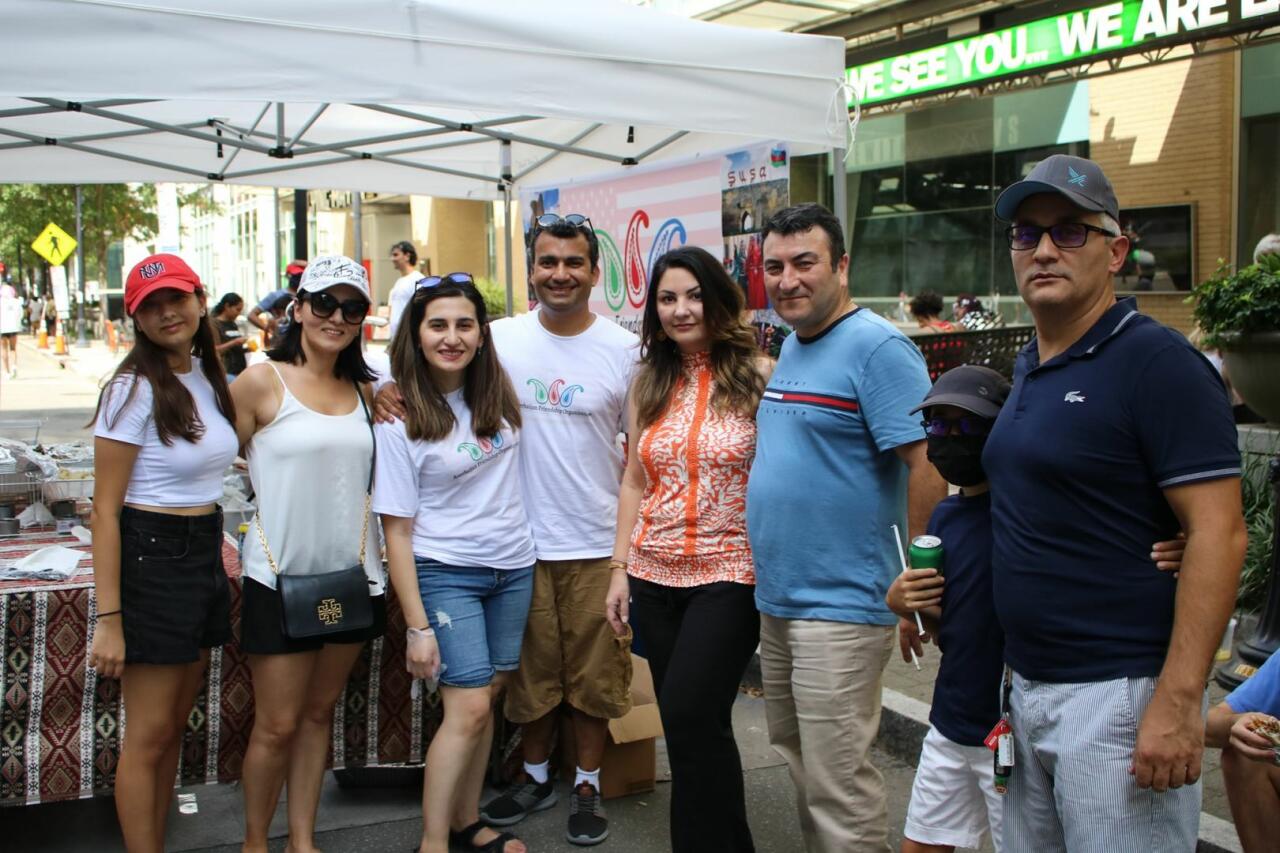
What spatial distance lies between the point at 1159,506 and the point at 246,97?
3.01 meters

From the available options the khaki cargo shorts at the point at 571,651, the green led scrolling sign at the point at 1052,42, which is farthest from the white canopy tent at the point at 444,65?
the green led scrolling sign at the point at 1052,42

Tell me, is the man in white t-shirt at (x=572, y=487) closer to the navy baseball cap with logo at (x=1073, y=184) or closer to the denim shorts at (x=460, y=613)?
the denim shorts at (x=460, y=613)

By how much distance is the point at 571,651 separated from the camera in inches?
157

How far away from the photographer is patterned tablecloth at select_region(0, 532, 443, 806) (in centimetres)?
373

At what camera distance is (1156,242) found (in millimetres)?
11812

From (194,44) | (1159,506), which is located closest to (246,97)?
(194,44)

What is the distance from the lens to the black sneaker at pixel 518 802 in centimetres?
410

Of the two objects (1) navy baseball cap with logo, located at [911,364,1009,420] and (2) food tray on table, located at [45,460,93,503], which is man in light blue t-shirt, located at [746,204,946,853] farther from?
(2) food tray on table, located at [45,460,93,503]

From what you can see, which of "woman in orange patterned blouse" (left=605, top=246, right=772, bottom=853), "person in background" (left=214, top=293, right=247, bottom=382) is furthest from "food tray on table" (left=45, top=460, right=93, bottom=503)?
"person in background" (left=214, top=293, right=247, bottom=382)

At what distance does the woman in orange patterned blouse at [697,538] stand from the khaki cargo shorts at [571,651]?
1.04 ft

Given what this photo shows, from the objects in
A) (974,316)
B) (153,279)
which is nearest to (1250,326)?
(153,279)

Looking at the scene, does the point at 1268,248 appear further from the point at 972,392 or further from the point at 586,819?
the point at 586,819

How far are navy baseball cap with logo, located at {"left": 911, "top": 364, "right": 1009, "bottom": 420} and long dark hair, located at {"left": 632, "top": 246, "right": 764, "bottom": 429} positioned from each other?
0.86 meters

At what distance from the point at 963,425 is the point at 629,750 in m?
2.32
